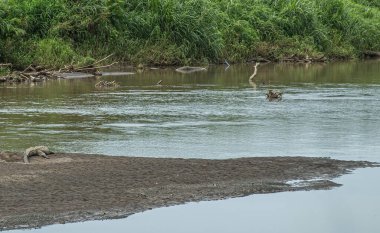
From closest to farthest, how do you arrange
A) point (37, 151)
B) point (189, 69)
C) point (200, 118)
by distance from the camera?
point (37, 151)
point (200, 118)
point (189, 69)

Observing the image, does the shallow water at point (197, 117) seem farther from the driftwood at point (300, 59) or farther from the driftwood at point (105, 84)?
the driftwood at point (300, 59)

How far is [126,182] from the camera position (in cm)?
1330

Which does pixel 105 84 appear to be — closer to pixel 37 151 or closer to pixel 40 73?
pixel 40 73

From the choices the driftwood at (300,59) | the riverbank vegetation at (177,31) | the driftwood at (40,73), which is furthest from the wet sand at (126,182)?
the driftwood at (300,59)

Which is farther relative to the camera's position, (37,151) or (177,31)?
(177,31)

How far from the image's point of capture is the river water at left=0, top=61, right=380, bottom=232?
1748 cm

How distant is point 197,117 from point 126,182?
9.53 m

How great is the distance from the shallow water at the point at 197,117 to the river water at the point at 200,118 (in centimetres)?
2

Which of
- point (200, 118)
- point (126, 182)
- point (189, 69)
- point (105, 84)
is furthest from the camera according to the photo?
point (189, 69)

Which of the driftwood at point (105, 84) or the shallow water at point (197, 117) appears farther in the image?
the driftwood at point (105, 84)

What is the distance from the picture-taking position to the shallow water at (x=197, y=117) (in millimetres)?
17641

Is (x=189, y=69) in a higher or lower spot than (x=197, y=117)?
higher

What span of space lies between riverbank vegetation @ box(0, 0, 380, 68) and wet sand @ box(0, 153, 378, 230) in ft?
73.8

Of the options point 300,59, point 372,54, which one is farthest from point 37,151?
point 372,54
